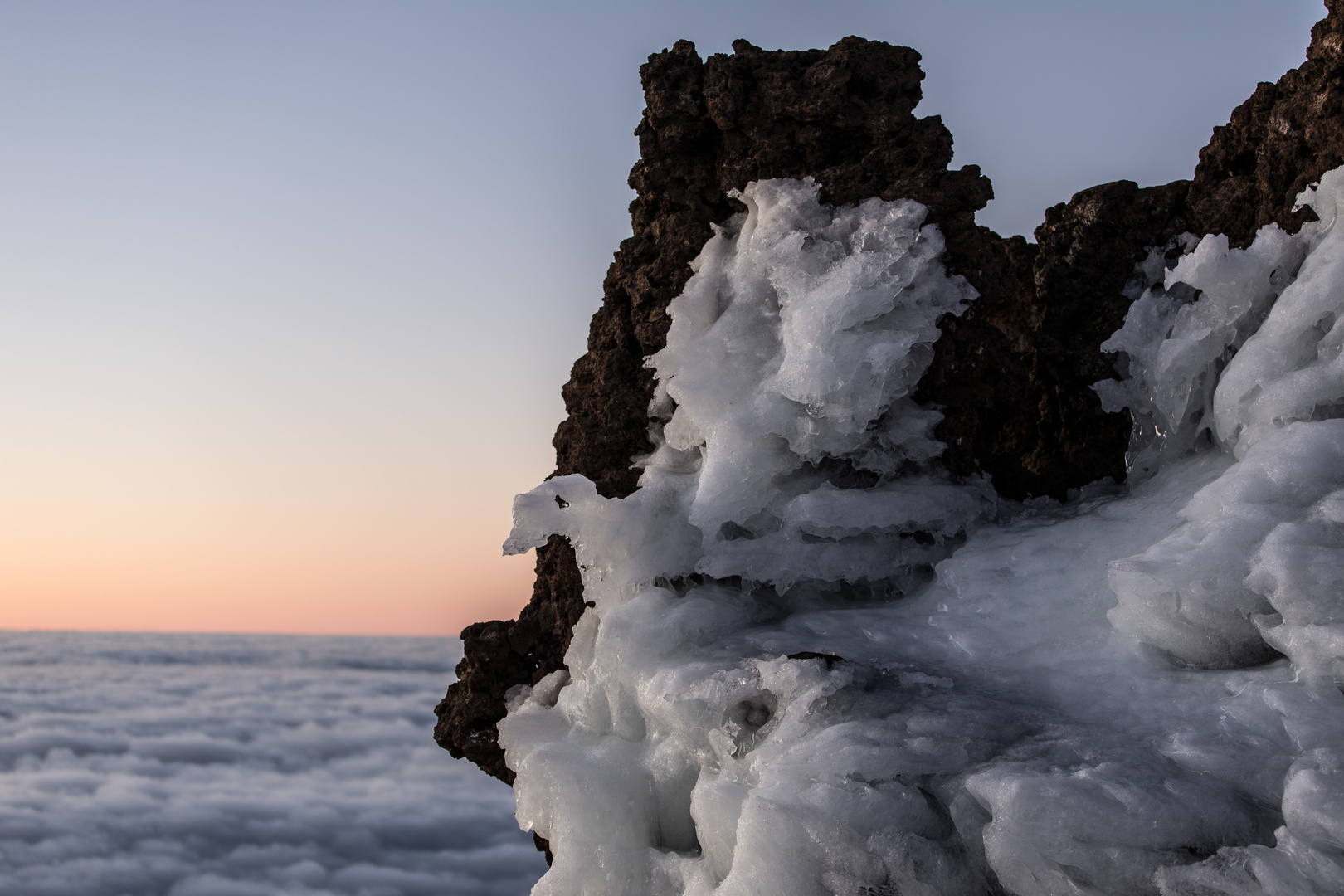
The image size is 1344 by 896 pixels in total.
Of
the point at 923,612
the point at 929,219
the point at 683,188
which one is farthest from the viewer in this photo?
the point at 683,188

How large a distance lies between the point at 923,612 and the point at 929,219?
1735 millimetres

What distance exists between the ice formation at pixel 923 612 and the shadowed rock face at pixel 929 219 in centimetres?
17

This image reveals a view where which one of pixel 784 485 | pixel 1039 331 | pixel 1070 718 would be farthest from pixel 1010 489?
pixel 1070 718

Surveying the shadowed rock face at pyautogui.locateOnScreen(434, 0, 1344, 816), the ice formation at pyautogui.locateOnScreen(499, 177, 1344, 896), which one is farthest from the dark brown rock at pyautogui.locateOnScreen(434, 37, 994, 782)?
the ice formation at pyautogui.locateOnScreen(499, 177, 1344, 896)

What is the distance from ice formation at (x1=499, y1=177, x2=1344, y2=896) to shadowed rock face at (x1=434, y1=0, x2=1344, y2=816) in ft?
0.56

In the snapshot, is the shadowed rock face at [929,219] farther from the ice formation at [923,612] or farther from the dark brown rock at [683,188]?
the ice formation at [923,612]

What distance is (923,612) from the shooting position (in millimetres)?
3830

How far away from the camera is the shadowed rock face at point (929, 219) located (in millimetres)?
4301

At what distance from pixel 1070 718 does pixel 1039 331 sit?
8.74 feet

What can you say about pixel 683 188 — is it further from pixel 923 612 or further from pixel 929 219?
pixel 923 612

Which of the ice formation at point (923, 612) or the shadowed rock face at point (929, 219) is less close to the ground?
the shadowed rock face at point (929, 219)

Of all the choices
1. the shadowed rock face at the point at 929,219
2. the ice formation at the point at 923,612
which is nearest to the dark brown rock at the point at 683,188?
the shadowed rock face at the point at 929,219

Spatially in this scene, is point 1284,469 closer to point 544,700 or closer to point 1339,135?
point 1339,135

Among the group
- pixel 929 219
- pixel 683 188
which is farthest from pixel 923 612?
pixel 683 188
